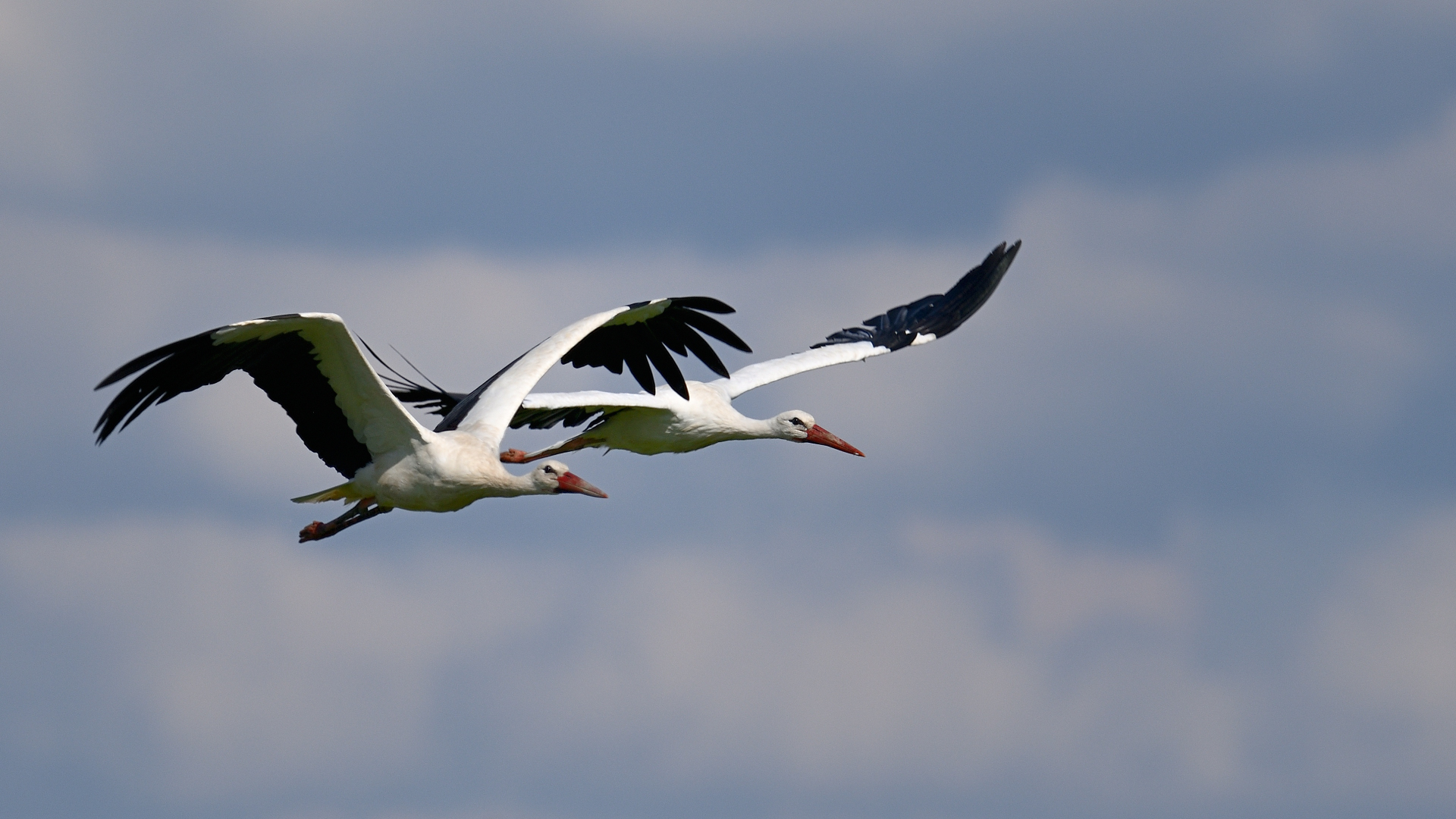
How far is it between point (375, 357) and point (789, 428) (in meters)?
5.65

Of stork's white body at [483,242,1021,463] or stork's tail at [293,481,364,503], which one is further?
stork's white body at [483,242,1021,463]

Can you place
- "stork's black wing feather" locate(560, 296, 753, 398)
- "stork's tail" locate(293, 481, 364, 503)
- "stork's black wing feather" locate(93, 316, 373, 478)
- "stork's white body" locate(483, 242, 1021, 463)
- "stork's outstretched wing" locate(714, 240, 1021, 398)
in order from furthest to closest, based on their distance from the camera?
"stork's outstretched wing" locate(714, 240, 1021, 398) → "stork's white body" locate(483, 242, 1021, 463) → "stork's black wing feather" locate(560, 296, 753, 398) → "stork's tail" locate(293, 481, 364, 503) → "stork's black wing feather" locate(93, 316, 373, 478)

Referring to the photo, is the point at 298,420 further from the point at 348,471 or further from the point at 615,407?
the point at 615,407

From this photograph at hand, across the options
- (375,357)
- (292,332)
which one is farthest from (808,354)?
(292,332)

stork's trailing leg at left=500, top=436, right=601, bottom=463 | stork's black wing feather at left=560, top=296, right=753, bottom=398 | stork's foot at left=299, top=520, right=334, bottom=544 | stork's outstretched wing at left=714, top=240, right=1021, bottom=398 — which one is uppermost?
stork's outstretched wing at left=714, top=240, right=1021, bottom=398

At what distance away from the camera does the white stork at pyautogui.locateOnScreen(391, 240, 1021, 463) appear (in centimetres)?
1975

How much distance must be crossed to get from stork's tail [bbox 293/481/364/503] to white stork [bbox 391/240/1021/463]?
9.55 feet

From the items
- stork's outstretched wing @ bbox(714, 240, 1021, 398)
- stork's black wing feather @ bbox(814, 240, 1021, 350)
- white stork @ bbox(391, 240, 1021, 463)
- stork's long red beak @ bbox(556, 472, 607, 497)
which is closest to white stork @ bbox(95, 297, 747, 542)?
stork's long red beak @ bbox(556, 472, 607, 497)

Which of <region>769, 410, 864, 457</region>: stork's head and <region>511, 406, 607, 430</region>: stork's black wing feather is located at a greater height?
<region>769, 410, 864, 457</region>: stork's head

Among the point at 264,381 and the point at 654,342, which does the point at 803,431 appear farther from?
the point at 264,381

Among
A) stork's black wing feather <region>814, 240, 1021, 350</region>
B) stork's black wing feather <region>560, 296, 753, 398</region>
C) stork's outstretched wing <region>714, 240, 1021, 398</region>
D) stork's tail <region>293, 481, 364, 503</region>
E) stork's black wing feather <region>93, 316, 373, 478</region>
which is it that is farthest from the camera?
stork's black wing feather <region>814, 240, 1021, 350</region>

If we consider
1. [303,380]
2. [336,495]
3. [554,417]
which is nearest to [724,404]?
[554,417]

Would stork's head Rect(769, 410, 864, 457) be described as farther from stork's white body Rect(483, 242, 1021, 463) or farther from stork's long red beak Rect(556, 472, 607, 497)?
stork's long red beak Rect(556, 472, 607, 497)

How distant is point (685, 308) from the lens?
18766 mm
